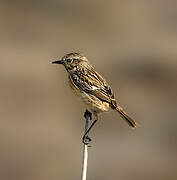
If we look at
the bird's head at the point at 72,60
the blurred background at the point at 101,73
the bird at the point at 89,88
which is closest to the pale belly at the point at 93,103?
the bird at the point at 89,88

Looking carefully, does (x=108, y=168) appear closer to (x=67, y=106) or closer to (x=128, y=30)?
(x=67, y=106)

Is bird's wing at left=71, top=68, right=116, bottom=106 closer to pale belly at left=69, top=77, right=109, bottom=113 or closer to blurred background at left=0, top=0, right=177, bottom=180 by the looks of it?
pale belly at left=69, top=77, right=109, bottom=113

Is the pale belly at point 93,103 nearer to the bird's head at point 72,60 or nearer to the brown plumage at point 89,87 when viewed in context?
the brown plumage at point 89,87

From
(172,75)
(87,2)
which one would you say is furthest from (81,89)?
(87,2)

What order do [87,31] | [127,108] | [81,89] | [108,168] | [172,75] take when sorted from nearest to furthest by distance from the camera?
[81,89] < [108,168] < [127,108] < [172,75] < [87,31]

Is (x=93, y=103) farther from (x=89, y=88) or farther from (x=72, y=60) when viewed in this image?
(x=72, y=60)

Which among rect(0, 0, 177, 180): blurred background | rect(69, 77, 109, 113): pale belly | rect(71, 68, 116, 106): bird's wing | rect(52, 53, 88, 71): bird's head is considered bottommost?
rect(69, 77, 109, 113): pale belly

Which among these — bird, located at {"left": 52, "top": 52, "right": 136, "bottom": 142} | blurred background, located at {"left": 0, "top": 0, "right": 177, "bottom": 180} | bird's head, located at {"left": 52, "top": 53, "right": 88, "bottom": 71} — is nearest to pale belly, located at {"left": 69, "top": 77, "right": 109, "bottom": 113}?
bird, located at {"left": 52, "top": 52, "right": 136, "bottom": 142}
